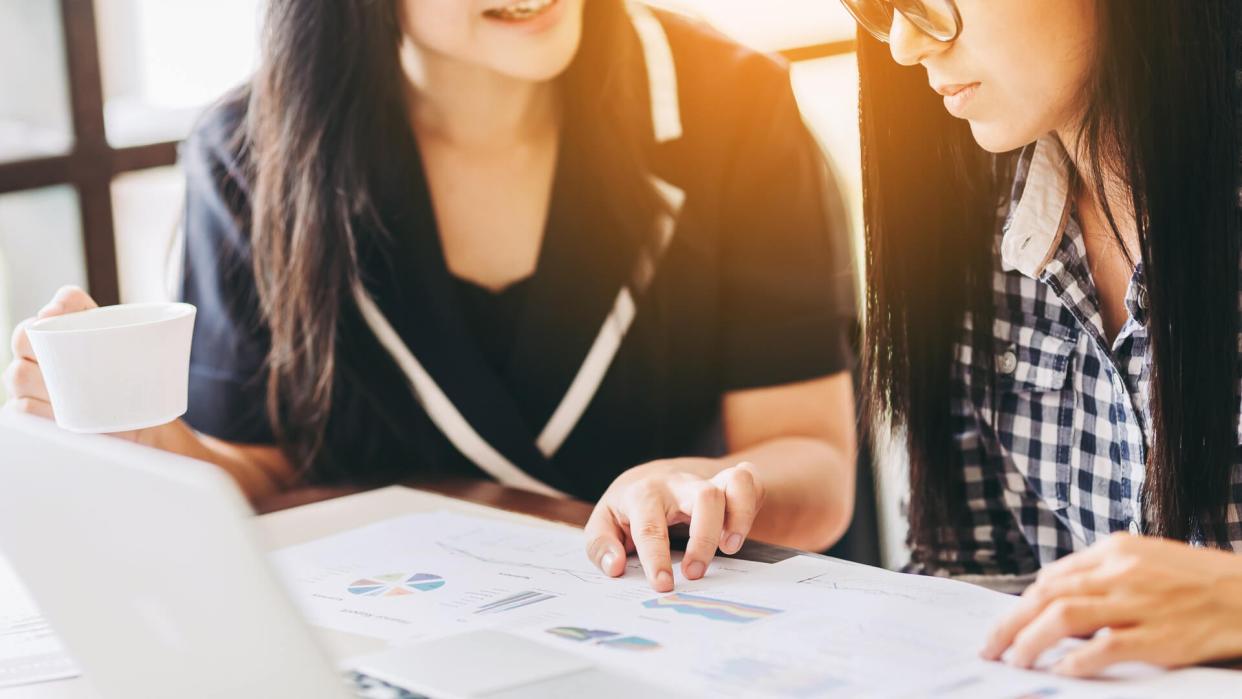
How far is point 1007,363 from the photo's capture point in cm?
110

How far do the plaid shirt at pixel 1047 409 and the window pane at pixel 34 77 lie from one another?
1399 mm

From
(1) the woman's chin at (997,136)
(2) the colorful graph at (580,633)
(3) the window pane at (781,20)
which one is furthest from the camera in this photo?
(3) the window pane at (781,20)

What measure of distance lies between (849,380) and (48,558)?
0.98m

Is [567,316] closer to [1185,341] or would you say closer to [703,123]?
[703,123]

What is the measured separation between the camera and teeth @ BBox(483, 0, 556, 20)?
1.29m

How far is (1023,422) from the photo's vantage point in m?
1.10

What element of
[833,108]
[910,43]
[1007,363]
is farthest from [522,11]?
[833,108]

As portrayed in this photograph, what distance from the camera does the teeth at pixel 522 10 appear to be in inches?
50.9

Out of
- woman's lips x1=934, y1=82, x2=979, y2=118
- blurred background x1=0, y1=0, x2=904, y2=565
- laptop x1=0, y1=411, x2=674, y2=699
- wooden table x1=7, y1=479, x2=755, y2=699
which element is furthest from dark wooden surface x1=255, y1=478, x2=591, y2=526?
blurred background x1=0, y1=0, x2=904, y2=565

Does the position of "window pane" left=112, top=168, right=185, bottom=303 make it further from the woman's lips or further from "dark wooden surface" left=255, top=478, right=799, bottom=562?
the woman's lips

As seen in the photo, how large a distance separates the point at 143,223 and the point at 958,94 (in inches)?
59.2

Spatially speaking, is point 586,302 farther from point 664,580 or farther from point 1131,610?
point 1131,610

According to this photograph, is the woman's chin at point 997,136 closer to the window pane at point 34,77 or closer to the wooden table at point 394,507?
the wooden table at point 394,507

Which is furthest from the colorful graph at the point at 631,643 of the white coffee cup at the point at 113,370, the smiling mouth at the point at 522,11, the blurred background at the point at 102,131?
the blurred background at the point at 102,131
